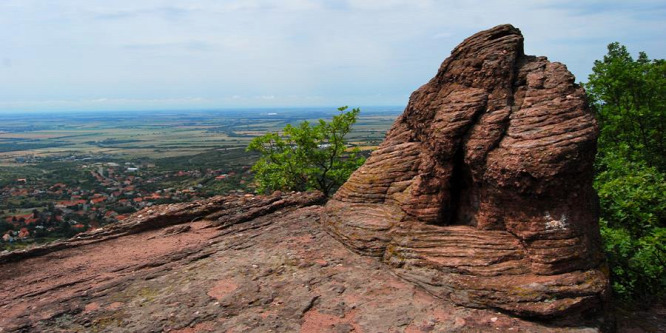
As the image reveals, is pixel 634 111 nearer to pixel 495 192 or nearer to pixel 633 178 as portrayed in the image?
pixel 633 178

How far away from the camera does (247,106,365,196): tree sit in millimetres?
29688

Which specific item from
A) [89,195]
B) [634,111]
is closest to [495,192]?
[634,111]

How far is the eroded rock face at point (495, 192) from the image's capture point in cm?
1120

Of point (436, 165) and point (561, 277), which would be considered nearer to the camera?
point (561, 277)

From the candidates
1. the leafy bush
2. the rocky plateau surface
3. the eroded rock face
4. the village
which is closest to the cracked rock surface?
the rocky plateau surface

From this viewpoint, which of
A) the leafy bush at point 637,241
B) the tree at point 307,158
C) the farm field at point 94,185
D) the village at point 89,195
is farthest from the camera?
the farm field at point 94,185

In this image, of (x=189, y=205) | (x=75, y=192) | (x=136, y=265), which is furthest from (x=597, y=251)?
(x=75, y=192)

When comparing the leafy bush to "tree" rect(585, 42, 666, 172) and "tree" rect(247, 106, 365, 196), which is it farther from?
"tree" rect(247, 106, 365, 196)

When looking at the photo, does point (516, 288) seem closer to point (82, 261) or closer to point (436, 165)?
point (436, 165)

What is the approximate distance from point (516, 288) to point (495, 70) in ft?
21.4

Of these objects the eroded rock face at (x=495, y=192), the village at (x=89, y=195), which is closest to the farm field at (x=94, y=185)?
the village at (x=89, y=195)

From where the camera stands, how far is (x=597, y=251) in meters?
12.0

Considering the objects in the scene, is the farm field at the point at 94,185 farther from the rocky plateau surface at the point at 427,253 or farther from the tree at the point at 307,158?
the rocky plateau surface at the point at 427,253

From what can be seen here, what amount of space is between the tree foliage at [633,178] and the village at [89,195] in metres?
44.2
